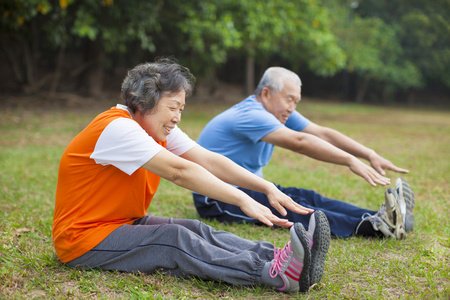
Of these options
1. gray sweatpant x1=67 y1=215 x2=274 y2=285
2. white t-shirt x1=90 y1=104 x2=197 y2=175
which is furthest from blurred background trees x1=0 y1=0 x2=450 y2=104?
gray sweatpant x1=67 y1=215 x2=274 y2=285

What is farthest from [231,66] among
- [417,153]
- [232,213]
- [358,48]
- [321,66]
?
A: [232,213]

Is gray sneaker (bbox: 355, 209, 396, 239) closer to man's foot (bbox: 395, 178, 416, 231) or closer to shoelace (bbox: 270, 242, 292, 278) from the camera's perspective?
man's foot (bbox: 395, 178, 416, 231)

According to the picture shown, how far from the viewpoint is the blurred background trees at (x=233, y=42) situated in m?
11.6

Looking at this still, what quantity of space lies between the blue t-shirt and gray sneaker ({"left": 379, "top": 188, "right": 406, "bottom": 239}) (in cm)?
99

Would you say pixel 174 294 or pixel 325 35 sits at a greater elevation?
pixel 325 35

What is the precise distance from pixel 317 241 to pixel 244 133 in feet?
4.99

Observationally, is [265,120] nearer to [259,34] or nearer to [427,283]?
[427,283]

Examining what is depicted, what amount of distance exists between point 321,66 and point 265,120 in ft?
44.0

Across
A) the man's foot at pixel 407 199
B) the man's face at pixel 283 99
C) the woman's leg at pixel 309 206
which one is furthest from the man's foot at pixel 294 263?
the man's face at pixel 283 99

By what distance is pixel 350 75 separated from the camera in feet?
91.7

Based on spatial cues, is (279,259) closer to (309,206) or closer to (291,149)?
(309,206)

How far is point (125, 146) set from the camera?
228 cm

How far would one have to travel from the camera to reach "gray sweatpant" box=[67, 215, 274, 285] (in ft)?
7.95

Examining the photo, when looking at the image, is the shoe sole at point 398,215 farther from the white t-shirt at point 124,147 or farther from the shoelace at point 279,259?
the white t-shirt at point 124,147
